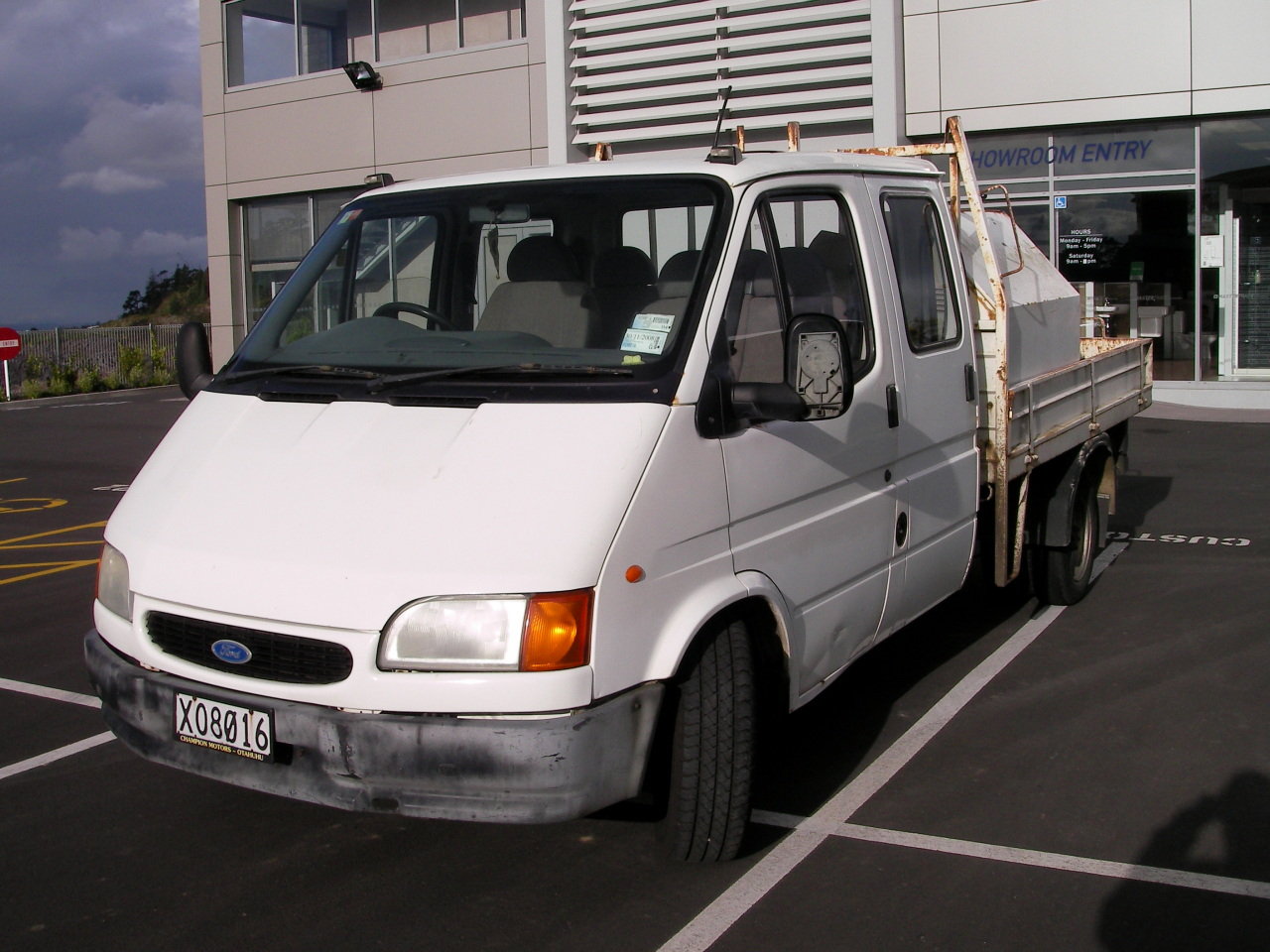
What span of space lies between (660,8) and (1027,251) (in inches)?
528

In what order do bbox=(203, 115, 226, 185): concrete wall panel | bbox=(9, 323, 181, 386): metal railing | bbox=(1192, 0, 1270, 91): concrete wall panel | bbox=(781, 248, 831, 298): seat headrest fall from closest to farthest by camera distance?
bbox=(781, 248, 831, 298): seat headrest
bbox=(1192, 0, 1270, 91): concrete wall panel
bbox=(203, 115, 226, 185): concrete wall panel
bbox=(9, 323, 181, 386): metal railing

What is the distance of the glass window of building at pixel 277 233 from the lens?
24750 mm

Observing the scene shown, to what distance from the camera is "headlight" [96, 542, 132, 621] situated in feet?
12.9

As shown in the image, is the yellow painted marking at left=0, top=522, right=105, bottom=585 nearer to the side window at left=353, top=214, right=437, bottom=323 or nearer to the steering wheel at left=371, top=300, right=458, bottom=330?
the side window at left=353, top=214, right=437, bottom=323

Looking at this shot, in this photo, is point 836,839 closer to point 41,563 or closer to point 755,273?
point 755,273

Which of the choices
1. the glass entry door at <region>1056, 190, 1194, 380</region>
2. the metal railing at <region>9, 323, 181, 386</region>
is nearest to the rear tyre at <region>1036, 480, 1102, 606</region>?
the glass entry door at <region>1056, 190, 1194, 380</region>

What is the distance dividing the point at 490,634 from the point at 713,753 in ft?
2.76

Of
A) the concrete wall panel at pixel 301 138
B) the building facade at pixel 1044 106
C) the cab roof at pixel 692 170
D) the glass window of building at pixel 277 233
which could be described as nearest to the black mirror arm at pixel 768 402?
the cab roof at pixel 692 170

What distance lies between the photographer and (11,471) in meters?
14.8

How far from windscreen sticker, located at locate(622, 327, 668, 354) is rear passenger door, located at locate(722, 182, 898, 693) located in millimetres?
228

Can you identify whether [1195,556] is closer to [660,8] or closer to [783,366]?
[783,366]

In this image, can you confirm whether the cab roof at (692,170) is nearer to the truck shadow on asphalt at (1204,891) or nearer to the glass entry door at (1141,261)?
the truck shadow on asphalt at (1204,891)

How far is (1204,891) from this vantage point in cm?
387

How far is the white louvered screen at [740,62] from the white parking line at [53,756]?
590 inches
